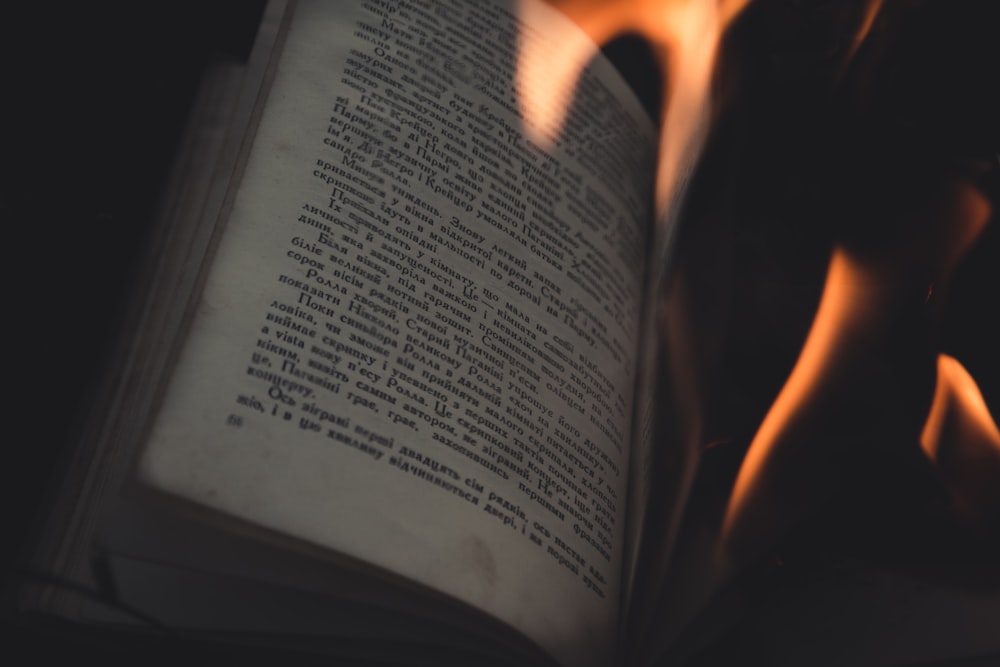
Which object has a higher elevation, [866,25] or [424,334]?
[866,25]

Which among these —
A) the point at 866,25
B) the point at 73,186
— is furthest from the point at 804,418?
the point at 73,186

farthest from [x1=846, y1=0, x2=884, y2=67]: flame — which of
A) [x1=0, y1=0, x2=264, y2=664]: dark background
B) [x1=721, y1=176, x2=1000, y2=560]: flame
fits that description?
→ [x1=0, y1=0, x2=264, y2=664]: dark background

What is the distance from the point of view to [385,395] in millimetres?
503

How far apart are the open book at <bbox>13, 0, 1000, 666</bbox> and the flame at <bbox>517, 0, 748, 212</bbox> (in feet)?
0.10

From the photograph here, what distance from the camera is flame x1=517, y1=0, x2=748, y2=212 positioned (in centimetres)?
68

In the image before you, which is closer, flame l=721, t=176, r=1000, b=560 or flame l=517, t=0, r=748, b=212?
flame l=721, t=176, r=1000, b=560

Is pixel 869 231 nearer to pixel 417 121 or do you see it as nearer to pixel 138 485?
pixel 417 121

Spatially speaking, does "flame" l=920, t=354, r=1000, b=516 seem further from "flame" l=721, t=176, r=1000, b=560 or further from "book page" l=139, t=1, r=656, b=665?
"book page" l=139, t=1, r=656, b=665

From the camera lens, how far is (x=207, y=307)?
0.49 meters

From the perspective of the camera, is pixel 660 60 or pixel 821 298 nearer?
pixel 821 298

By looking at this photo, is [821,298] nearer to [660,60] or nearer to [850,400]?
[850,400]

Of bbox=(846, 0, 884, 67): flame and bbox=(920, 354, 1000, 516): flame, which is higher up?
bbox=(846, 0, 884, 67): flame

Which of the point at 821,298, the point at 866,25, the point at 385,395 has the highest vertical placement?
the point at 866,25

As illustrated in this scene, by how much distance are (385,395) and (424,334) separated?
1.9 inches
